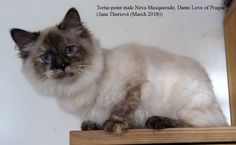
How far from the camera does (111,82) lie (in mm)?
1323

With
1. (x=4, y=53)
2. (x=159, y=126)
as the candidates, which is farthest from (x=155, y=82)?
(x=4, y=53)

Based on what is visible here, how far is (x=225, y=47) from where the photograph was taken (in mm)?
1669

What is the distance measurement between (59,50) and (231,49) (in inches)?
29.5

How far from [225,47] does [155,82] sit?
1.60 ft

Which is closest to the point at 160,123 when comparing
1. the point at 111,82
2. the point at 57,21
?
the point at 111,82

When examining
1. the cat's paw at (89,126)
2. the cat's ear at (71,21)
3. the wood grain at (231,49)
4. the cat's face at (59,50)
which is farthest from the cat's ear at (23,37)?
the wood grain at (231,49)

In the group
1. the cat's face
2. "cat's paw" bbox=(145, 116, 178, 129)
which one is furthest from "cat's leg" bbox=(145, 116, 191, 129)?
the cat's face

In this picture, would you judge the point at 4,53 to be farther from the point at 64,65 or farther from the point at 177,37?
the point at 177,37

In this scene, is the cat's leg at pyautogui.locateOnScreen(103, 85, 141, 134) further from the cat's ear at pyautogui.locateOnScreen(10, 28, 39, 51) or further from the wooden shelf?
the cat's ear at pyautogui.locateOnScreen(10, 28, 39, 51)

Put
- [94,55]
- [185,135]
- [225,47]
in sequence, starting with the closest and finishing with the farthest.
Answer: [185,135] < [94,55] < [225,47]

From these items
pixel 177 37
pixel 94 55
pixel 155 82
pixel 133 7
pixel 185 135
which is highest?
pixel 133 7

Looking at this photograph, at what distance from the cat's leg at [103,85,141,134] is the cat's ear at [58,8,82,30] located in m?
0.36

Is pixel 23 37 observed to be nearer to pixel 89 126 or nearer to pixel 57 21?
pixel 57 21

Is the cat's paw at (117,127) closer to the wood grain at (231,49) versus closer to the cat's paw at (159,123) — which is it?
the cat's paw at (159,123)
